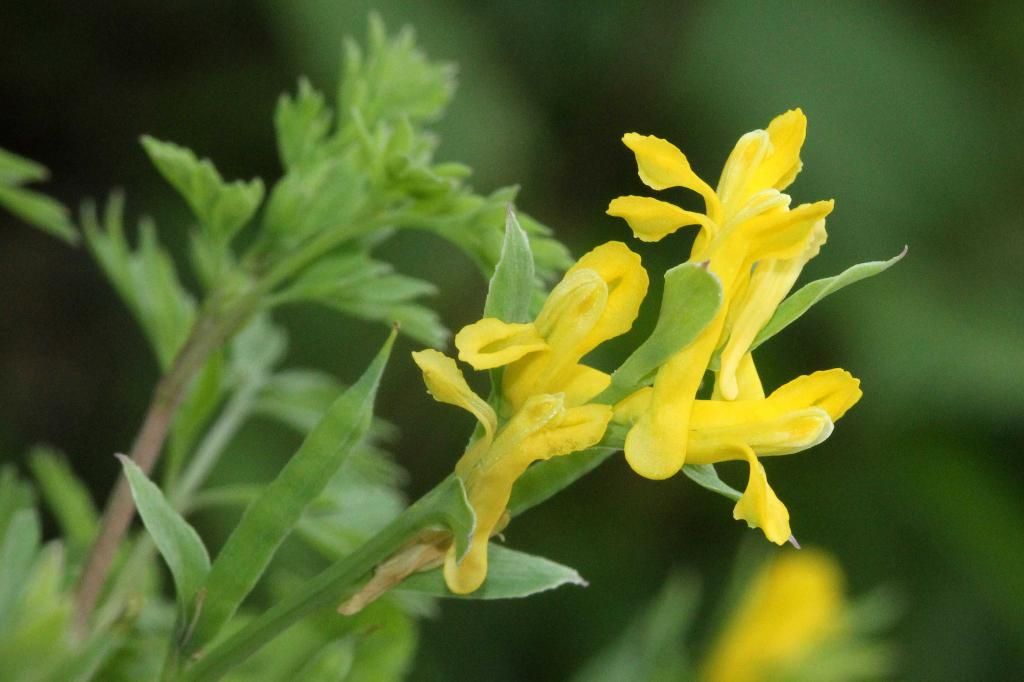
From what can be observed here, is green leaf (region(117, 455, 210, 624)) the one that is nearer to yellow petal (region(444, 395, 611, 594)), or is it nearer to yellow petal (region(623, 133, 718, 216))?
yellow petal (region(444, 395, 611, 594))

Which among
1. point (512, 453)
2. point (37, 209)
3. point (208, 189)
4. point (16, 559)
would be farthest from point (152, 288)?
point (512, 453)

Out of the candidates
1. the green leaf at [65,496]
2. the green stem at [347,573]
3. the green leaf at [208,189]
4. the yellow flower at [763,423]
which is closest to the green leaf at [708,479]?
the yellow flower at [763,423]

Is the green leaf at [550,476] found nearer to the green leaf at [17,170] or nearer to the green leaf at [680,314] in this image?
the green leaf at [680,314]

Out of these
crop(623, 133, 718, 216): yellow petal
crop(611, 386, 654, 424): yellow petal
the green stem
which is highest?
crop(623, 133, 718, 216): yellow petal

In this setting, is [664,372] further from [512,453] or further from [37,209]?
[37,209]

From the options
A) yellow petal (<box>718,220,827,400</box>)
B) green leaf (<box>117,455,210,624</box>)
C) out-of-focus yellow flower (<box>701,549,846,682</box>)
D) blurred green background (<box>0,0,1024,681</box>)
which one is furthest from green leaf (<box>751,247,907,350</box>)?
blurred green background (<box>0,0,1024,681</box>)

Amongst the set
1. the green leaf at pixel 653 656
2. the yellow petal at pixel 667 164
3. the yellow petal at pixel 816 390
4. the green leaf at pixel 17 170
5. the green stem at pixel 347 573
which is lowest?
the green stem at pixel 347 573

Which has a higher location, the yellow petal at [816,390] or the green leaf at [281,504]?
the yellow petal at [816,390]
